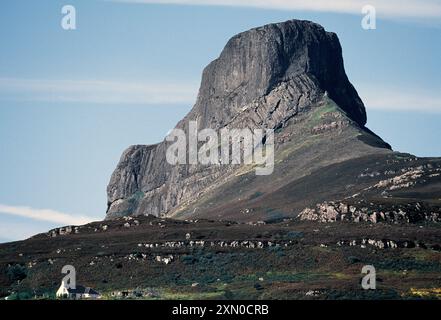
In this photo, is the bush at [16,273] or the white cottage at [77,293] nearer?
the white cottage at [77,293]

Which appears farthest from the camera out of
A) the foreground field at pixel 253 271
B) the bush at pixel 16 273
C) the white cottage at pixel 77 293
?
the bush at pixel 16 273

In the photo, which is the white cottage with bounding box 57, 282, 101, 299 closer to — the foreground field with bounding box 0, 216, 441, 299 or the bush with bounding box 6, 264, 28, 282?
the foreground field with bounding box 0, 216, 441, 299

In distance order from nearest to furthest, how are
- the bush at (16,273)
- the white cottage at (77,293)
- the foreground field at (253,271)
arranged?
the white cottage at (77,293) → the foreground field at (253,271) → the bush at (16,273)

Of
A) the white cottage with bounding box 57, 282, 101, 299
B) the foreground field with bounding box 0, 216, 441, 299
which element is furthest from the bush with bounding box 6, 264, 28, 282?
the white cottage with bounding box 57, 282, 101, 299

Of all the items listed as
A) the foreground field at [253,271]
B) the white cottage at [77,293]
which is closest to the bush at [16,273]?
the foreground field at [253,271]

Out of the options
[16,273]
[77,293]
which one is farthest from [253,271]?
[77,293]

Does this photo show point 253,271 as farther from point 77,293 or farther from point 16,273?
point 77,293

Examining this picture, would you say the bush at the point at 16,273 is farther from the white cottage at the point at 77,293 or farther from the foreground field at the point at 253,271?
the white cottage at the point at 77,293

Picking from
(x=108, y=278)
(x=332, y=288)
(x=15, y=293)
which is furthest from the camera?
(x=108, y=278)
